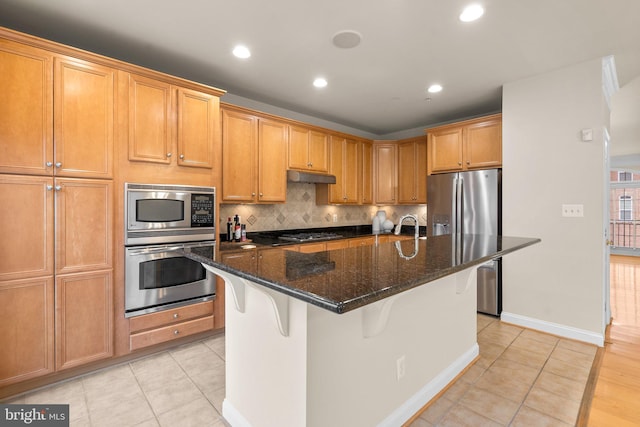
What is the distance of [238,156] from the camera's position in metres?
3.31

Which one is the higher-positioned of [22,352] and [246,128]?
[246,128]

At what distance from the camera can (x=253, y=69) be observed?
2.91 metres

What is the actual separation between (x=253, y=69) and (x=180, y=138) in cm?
98

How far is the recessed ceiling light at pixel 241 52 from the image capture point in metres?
2.51

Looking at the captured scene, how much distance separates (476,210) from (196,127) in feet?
10.4

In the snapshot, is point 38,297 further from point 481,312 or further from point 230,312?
point 481,312

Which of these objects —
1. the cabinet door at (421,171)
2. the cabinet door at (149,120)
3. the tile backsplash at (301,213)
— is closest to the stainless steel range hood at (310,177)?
the tile backsplash at (301,213)

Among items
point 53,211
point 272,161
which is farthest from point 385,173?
point 53,211

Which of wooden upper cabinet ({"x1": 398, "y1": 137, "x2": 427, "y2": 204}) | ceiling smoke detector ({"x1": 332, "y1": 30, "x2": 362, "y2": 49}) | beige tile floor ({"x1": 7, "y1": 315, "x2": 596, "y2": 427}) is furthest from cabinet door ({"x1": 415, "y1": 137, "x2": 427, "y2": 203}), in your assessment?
ceiling smoke detector ({"x1": 332, "y1": 30, "x2": 362, "y2": 49})

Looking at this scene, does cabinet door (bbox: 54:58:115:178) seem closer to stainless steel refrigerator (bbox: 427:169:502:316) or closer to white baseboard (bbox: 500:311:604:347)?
stainless steel refrigerator (bbox: 427:169:502:316)

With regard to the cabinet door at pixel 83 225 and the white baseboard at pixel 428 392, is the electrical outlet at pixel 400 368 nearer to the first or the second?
the white baseboard at pixel 428 392

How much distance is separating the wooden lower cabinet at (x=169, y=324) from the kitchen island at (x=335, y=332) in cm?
111

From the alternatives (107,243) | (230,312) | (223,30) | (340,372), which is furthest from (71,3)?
(340,372)

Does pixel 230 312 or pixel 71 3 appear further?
pixel 71 3
